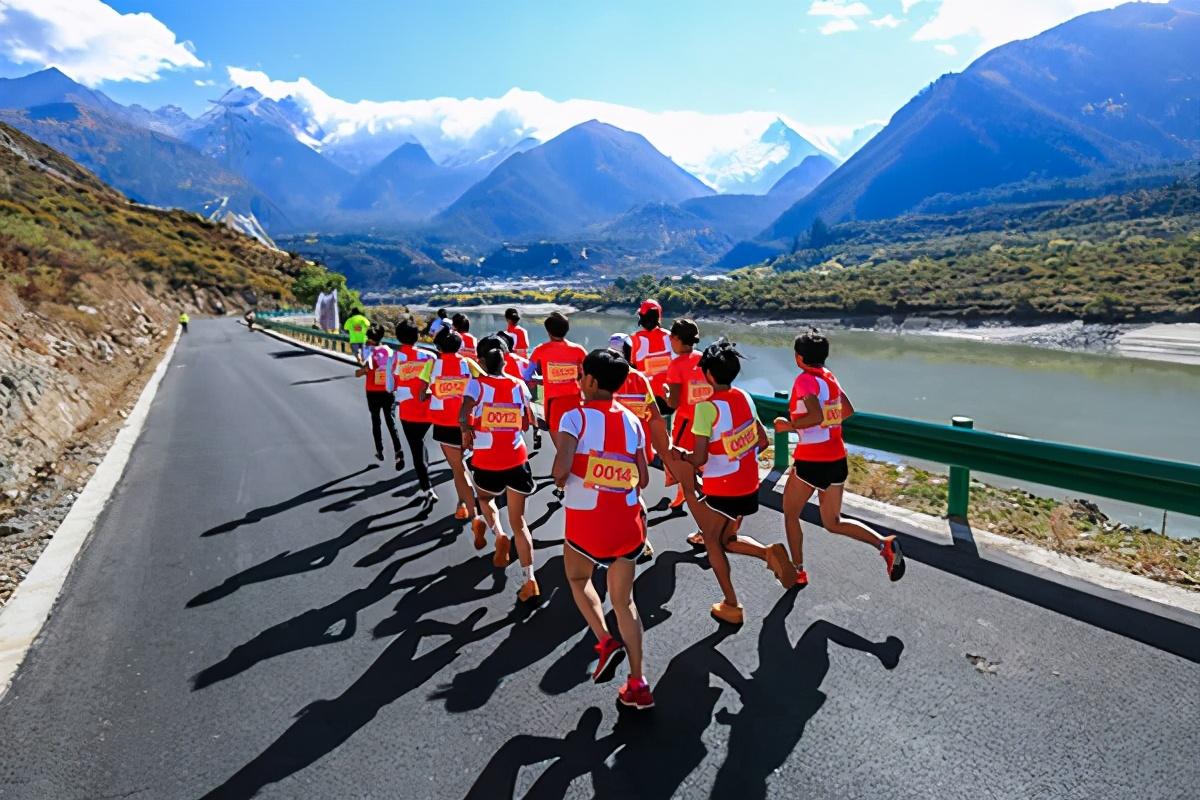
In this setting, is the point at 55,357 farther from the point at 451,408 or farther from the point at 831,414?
the point at 831,414

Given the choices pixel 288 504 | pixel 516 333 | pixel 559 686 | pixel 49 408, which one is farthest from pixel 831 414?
pixel 49 408

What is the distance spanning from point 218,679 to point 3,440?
20.8 ft

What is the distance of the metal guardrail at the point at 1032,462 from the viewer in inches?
175

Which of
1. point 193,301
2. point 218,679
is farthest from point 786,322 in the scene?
point 218,679

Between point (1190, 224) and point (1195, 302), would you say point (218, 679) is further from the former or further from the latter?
point (1190, 224)

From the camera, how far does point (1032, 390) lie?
29.4 meters

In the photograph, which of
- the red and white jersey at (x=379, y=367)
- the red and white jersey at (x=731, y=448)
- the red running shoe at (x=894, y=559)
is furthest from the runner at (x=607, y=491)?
the red and white jersey at (x=379, y=367)

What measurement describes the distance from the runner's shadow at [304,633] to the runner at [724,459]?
2.18 metres

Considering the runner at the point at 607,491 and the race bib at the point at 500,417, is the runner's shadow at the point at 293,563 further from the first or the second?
the runner at the point at 607,491

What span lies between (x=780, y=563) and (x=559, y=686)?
4.90ft

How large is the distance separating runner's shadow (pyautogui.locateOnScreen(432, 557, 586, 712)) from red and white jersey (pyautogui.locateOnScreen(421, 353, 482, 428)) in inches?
70.8

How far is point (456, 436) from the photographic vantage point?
236 inches

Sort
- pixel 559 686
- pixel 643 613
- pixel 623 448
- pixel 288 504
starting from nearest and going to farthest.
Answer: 1. pixel 623 448
2. pixel 559 686
3. pixel 643 613
4. pixel 288 504

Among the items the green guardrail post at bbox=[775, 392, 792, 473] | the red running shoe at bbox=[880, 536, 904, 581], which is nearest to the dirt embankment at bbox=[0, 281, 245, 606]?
the red running shoe at bbox=[880, 536, 904, 581]
